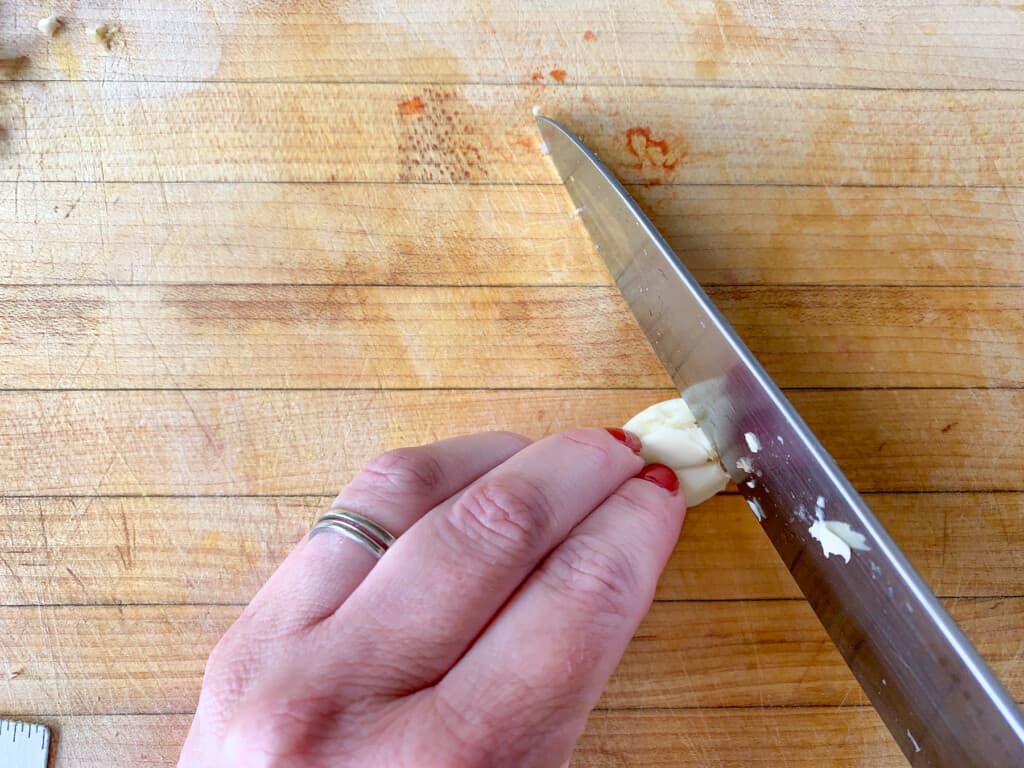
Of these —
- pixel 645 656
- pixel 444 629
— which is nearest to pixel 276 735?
pixel 444 629

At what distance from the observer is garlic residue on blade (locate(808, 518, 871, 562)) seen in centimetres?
85

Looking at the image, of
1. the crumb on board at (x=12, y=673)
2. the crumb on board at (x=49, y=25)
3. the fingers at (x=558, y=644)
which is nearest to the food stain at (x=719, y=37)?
the fingers at (x=558, y=644)

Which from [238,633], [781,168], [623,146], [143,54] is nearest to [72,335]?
[143,54]

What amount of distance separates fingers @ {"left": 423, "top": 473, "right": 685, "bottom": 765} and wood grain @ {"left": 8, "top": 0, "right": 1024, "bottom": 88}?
789 mm

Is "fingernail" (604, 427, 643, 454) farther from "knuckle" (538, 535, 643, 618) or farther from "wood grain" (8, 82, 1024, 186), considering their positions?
"wood grain" (8, 82, 1024, 186)

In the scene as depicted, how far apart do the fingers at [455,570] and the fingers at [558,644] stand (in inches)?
0.8

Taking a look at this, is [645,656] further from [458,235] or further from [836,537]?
[458,235]

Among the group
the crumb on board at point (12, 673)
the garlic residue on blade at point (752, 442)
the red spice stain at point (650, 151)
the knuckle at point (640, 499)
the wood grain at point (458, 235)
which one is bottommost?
the crumb on board at point (12, 673)

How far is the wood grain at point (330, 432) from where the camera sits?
1.10m

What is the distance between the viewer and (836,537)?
0.88 meters

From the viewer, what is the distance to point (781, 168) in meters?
1.21

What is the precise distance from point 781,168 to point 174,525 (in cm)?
108

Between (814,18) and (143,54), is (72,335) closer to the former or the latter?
(143,54)

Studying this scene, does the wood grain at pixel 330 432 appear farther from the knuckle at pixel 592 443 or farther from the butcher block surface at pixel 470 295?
the knuckle at pixel 592 443
